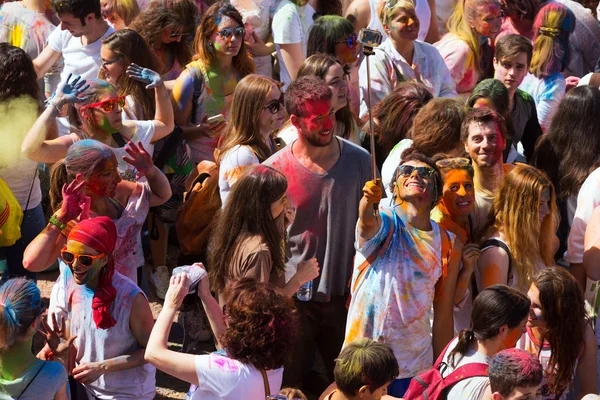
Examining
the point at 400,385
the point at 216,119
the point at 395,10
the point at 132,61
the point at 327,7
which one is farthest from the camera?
the point at 327,7

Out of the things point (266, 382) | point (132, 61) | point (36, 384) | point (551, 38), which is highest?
point (132, 61)

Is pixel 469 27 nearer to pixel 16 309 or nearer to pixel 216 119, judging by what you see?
pixel 216 119

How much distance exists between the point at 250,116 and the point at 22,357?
224cm

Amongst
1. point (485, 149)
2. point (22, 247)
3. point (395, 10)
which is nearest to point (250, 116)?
point (485, 149)

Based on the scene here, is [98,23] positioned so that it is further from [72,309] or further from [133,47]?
[72,309]

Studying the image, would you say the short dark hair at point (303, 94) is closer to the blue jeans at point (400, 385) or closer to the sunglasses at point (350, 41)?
the sunglasses at point (350, 41)

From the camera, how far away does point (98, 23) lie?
726cm

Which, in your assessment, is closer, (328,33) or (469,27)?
(328,33)

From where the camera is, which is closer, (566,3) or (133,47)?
(133,47)

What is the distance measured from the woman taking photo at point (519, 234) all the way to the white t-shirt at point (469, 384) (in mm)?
863

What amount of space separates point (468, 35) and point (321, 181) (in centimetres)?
290

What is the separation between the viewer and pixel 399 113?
6422 mm

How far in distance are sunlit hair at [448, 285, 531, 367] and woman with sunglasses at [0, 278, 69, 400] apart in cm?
177

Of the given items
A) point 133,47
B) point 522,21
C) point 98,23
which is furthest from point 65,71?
point 522,21
